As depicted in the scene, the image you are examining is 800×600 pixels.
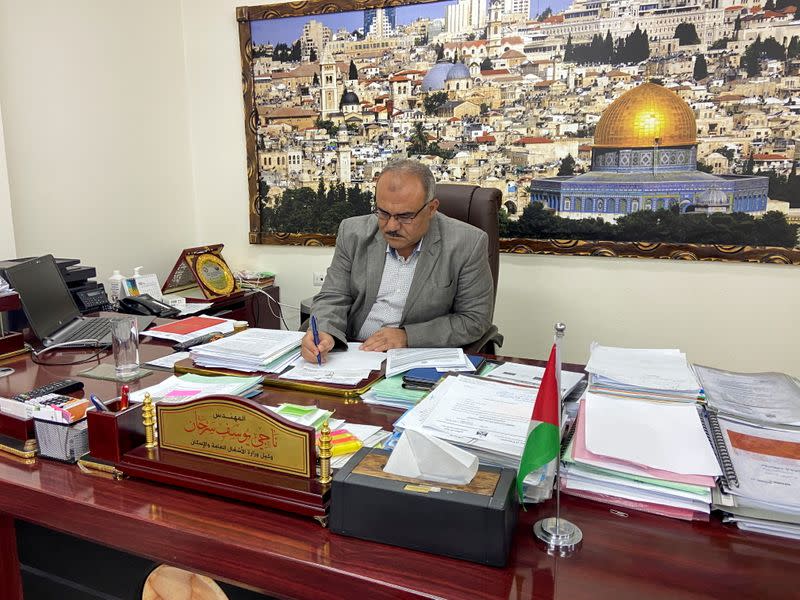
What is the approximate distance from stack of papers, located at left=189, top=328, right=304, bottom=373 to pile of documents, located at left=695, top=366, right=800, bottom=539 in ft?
3.43

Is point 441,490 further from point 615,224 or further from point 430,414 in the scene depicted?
point 615,224

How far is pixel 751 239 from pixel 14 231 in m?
3.05

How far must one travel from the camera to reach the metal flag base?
898 millimetres

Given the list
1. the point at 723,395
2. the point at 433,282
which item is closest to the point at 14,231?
the point at 433,282

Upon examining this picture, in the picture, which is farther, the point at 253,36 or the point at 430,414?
the point at 253,36

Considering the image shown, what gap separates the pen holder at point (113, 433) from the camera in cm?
114

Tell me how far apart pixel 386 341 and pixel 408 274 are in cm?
48

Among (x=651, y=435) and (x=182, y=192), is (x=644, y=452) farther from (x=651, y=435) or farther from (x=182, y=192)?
(x=182, y=192)

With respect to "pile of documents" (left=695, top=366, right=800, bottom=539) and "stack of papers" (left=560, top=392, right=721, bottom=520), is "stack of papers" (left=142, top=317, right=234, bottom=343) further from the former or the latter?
"pile of documents" (left=695, top=366, right=800, bottom=539)

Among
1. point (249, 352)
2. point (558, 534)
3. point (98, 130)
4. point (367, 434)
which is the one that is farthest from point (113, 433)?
point (98, 130)

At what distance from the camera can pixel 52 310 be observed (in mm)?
2043

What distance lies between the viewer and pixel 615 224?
9.13 ft

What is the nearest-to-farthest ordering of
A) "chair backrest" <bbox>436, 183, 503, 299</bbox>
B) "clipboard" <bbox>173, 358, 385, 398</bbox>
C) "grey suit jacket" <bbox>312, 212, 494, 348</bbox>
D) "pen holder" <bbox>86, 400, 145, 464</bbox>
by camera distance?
"pen holder" <bbox>86, 400, 145, 464</bbox> < "clipboard" <bbox>173, 358, 385, 398</bbox> < "grey suit jacket" <bbox>312, 212, 494, 348</bbox> < "chair backrest" <bbox>436, 183, 503, 299</bbox>

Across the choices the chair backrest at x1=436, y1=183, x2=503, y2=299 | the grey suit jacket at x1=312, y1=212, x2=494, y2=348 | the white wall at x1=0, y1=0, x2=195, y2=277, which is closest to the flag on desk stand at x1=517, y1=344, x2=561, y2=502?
the grey suit jacket at x1=312, y1=212, x2=494, y2=348
